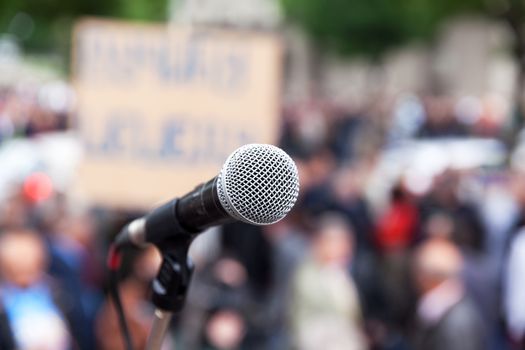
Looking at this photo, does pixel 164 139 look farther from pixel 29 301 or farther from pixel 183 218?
pixel 183 218

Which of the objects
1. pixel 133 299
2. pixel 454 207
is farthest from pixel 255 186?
pixel 454 207

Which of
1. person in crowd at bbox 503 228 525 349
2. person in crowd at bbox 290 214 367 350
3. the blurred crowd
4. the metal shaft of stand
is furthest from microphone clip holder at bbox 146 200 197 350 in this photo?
person in crowd at bbox 503 228 525 349

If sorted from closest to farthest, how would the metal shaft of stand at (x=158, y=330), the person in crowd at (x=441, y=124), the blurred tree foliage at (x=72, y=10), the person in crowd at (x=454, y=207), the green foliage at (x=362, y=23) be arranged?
1. the metal shaft of stand at (x=158, y=330)
2. the person in crowd at (x=454, y=207)
3. the person in crowd at (x=441, y=124)
4. the blurred tree foliage at (x=72, y=10)
5. the green foliage at (x=362, y=23)

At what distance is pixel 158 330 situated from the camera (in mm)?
1877

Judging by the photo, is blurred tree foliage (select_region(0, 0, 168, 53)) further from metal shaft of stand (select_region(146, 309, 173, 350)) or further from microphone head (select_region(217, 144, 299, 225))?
microphone head (select_region(217, 144, 299, 225))

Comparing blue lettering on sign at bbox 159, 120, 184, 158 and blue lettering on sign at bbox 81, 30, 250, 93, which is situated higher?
blue lettering on sign at bbox 81, 30, 250, 93

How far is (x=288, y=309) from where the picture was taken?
19.5 ft

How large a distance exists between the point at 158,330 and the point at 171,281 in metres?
0.11

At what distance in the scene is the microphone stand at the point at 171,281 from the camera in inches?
74.5

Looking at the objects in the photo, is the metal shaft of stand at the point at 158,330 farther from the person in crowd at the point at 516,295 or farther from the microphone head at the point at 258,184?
the person in crowd at the point at 516,295

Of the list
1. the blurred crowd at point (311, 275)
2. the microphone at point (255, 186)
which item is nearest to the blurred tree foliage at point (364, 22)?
the blurred crowd at point (311, 275)

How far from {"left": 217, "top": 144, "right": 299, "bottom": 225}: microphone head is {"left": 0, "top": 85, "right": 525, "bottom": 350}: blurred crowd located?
9.02 ft

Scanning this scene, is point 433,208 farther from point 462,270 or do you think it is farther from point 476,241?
point 462,270

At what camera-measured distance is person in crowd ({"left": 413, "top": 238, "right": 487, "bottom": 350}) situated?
15.6ft
